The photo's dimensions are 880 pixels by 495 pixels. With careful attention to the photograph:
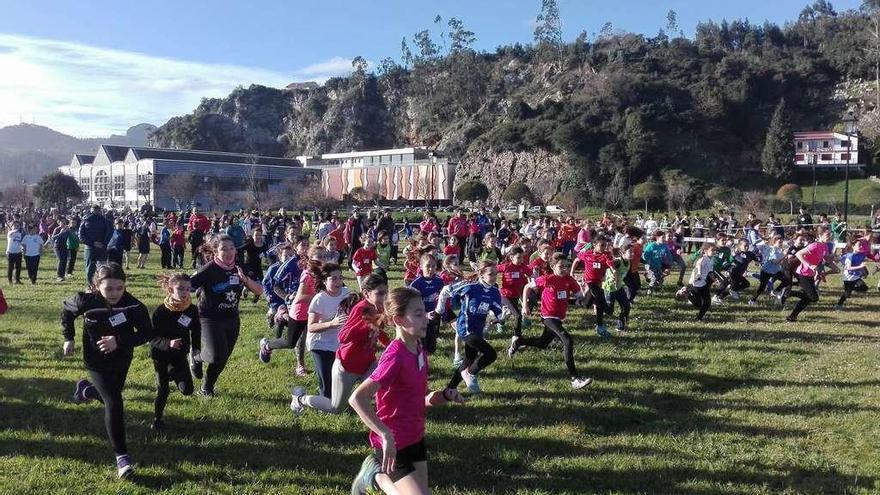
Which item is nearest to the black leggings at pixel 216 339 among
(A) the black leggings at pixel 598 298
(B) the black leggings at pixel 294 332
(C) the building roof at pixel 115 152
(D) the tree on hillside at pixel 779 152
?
(B) the black leggings at pixel 294 332

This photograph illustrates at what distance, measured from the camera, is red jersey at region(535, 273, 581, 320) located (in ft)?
28.3

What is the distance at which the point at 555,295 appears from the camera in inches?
340

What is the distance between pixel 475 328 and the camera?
25.9 feet

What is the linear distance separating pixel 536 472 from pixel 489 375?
3061mm

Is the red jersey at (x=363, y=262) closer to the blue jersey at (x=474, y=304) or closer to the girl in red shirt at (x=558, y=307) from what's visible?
the girl in red shirt at (x=558, y=307)

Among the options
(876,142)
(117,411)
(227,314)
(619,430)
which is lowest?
(619,430)

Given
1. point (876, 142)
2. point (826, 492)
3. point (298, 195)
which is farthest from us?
point (298, 195)

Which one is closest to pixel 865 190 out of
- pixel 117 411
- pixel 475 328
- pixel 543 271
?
pixel 543 271

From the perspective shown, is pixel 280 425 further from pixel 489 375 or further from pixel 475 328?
pixel 489 375

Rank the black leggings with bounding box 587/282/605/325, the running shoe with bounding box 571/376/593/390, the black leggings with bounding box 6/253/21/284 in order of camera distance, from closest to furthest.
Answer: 1. the running shoe with bounding box 571/376/593/390
2. the black leggings with bounding box 587/282/605/325
3. the black leggings with bounding box 6/253/21/284

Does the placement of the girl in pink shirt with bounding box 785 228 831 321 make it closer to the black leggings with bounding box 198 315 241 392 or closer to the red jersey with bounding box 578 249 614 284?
the red jersey with bounding box 578 249 614 284

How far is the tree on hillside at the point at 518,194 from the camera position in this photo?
69.9 metres

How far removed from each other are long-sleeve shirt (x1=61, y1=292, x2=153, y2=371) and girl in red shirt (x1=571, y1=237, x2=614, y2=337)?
7246mm

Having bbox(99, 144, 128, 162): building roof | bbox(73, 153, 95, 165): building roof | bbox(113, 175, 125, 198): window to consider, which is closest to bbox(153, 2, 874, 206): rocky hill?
bbox(73, 153, 95, 165): building roof
